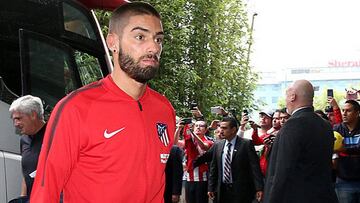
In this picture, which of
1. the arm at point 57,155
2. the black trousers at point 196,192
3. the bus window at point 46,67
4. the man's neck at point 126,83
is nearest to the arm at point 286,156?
the bus window at point 46,67

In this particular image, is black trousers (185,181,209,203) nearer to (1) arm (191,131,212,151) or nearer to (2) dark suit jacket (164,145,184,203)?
(1) arm (191,131,212,151)

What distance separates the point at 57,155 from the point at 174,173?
20.4 feet

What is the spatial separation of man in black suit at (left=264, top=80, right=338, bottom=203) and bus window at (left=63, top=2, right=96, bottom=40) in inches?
93.6

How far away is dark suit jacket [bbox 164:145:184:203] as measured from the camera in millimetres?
8359

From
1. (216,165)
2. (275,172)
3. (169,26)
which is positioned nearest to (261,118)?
(216,165)

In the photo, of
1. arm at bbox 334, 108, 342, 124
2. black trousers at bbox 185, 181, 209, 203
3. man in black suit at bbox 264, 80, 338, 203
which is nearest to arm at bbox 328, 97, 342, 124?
arm at bbox 334, 108, 342, 124

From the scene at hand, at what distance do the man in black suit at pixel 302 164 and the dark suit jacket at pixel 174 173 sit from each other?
3346mm

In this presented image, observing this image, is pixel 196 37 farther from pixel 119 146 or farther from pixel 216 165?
pixel 119 146

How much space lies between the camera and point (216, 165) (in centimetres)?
872

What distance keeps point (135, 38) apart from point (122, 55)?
10cm

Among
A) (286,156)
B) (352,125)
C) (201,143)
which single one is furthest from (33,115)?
(201,143)

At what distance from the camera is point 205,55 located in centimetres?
1939

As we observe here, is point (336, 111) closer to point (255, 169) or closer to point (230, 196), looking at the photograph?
point (255, 169)

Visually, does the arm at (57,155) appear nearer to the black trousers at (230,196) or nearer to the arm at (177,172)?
the arm at (177,172)
